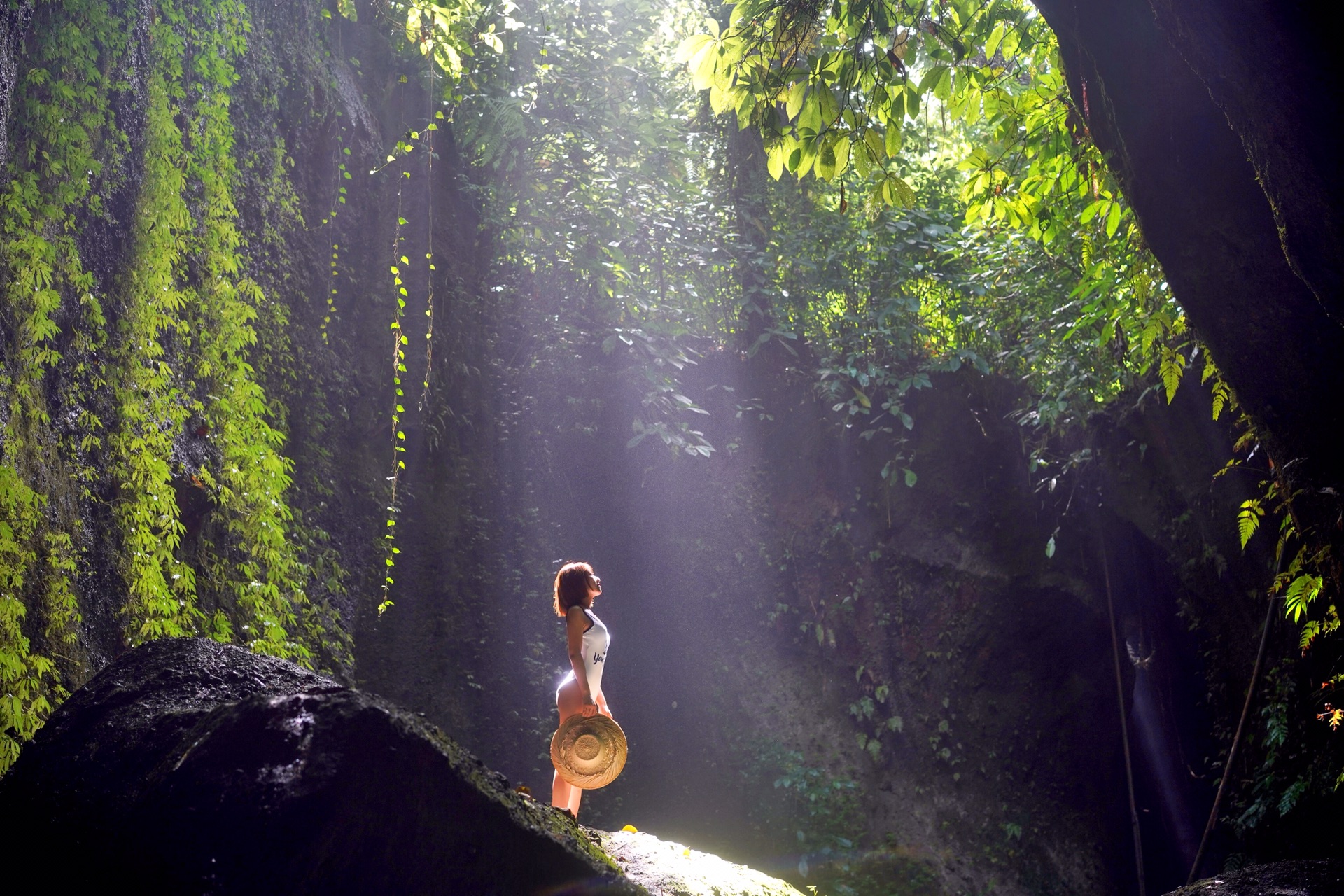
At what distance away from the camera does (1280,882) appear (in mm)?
2539

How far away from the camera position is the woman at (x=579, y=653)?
407cm

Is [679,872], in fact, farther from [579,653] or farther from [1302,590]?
[1302,590]

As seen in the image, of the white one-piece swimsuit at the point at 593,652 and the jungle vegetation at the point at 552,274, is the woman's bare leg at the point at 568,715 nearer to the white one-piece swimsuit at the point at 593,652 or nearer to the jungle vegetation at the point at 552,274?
the white one-piece swimsuit at the point at 593,652

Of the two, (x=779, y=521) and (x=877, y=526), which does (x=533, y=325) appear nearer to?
(x=779, y=521)

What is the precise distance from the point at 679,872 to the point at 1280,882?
1.89 m

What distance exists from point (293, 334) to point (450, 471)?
7.55 ft

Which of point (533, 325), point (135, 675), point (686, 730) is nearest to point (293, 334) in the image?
point (533, 325)

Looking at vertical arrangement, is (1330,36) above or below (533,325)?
below

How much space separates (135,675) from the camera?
2.32m

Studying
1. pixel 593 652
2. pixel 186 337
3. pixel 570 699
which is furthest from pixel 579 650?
pixel 186 337

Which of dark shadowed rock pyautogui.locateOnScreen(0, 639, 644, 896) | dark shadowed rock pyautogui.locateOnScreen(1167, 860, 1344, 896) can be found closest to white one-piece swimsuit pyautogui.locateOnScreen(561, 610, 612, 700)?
dark shadowed rock pyautogui.locateOnScreen(0, 639, 644, 896)

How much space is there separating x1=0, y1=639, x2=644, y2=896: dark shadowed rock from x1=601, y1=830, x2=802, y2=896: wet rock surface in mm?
906

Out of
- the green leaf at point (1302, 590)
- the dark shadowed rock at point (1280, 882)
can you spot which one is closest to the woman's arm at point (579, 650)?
the dark shadowed rock at point (1280, 882)

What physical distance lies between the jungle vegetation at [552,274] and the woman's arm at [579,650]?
1742 mm
